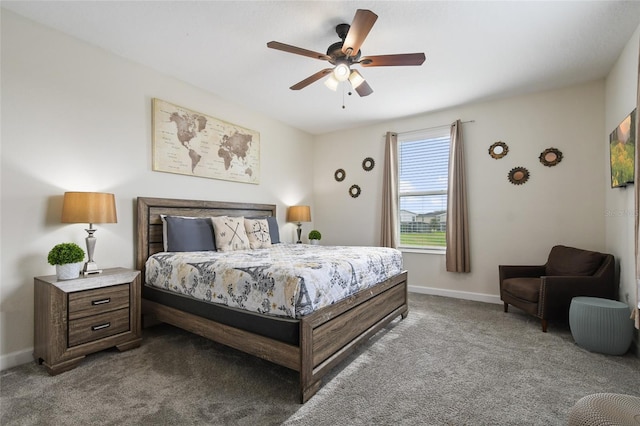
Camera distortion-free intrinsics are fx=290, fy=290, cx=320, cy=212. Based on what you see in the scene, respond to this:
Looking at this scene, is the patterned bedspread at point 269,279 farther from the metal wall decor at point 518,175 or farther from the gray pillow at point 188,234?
the metal wall decor at point 518,175

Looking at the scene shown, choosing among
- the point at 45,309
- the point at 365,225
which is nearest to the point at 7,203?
the point at 45,309

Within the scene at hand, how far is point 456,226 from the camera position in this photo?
13.7 feet

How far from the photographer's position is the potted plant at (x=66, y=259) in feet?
7.25

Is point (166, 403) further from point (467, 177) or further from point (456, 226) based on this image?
point (467, 177)

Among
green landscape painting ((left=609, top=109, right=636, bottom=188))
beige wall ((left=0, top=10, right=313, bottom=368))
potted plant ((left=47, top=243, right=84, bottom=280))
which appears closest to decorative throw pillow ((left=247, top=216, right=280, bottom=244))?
beige wall ((left=0, top=10, right=313, bottom=368))

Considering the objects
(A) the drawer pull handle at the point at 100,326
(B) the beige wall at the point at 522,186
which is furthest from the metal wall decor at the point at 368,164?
(A) the drawer pull handle at the point at 100,326

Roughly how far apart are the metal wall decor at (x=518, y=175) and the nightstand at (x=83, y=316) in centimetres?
455

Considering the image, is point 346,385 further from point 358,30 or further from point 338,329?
point 358,30

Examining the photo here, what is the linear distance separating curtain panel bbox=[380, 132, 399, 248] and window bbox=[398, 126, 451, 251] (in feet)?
0.41

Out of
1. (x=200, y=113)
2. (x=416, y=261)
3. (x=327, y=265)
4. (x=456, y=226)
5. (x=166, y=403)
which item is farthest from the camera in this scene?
(x=416, y=261)

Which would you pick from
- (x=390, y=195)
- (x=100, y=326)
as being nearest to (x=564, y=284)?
(x=390, y=195)

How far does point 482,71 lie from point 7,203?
15.1 feet

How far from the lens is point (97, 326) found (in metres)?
2.37

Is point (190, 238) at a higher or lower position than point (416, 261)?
higher
